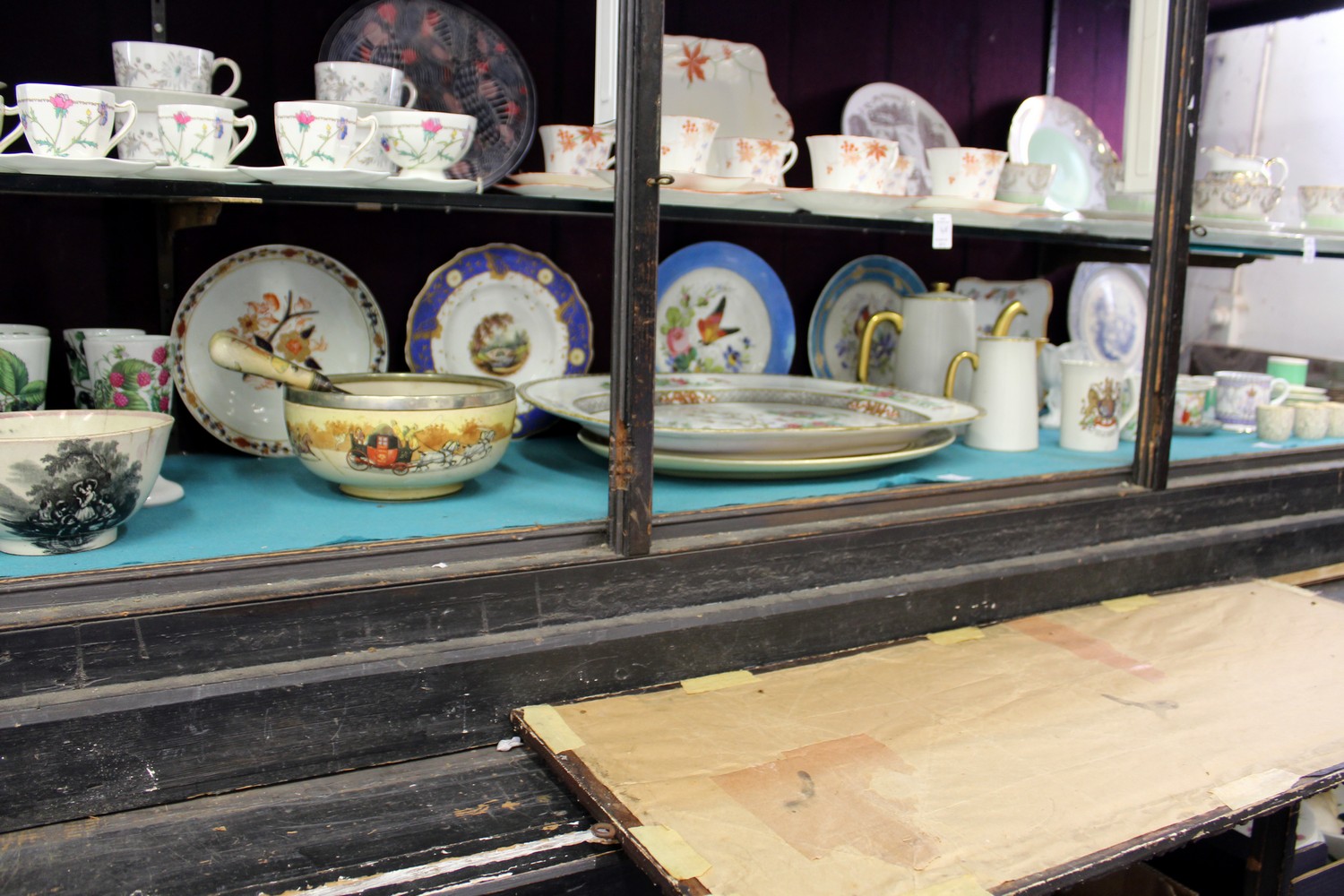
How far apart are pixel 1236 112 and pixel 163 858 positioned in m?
2.36

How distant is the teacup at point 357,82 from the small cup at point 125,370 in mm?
321

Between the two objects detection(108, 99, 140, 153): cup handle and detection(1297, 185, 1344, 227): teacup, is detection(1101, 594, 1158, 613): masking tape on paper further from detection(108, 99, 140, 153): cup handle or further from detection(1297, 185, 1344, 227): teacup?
detection(108, 99, 140, 153): cup handle

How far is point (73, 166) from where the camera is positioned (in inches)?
35.9

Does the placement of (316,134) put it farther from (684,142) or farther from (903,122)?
(903,122)

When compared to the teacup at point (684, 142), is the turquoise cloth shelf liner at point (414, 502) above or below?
below

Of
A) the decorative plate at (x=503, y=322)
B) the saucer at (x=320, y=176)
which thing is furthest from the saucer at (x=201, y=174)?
the decorative plate at (x=503, y=322)

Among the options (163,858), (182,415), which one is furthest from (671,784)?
(182,415)

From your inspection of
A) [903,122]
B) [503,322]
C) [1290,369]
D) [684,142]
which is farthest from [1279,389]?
[503,322]

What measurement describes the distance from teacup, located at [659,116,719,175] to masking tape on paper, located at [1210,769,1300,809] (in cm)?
82

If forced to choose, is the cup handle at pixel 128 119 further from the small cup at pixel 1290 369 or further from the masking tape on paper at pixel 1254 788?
the small cup at pixel 1290 369

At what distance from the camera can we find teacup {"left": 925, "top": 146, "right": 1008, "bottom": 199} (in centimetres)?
145

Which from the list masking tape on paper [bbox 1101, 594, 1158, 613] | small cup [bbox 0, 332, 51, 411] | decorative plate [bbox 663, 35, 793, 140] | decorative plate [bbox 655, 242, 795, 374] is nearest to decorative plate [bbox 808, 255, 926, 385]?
decorative plate [bbox 655, 242, 795, 374]

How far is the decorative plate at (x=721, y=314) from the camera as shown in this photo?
164 cm

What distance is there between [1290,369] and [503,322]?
4.90 ft
